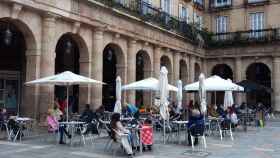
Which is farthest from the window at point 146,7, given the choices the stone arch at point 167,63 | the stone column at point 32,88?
the stone column at point 32,88

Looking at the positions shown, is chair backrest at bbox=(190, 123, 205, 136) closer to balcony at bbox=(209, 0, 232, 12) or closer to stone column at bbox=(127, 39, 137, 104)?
stone column at bbox=(127, 39, 137, 104)

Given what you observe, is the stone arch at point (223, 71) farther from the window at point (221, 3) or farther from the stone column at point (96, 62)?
the stone column at point (96, 62)

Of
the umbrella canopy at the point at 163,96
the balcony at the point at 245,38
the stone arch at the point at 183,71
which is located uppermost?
the balcony at the point at 245,38

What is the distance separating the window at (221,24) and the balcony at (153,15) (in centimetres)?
561

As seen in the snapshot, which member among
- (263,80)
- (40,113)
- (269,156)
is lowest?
(269,156)

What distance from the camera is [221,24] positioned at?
Answer: 34688mm

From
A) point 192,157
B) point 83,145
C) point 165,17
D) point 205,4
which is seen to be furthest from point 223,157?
point 205,4

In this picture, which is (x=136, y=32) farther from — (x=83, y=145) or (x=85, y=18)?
(x=83, y=145)

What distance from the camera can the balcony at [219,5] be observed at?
113 ft

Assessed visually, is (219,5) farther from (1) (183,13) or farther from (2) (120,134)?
(2) (120,134)

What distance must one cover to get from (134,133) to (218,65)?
24.3 meters

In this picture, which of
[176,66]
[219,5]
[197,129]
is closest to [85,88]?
[197,129]

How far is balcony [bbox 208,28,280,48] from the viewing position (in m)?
31.3

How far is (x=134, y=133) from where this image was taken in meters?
11.3
